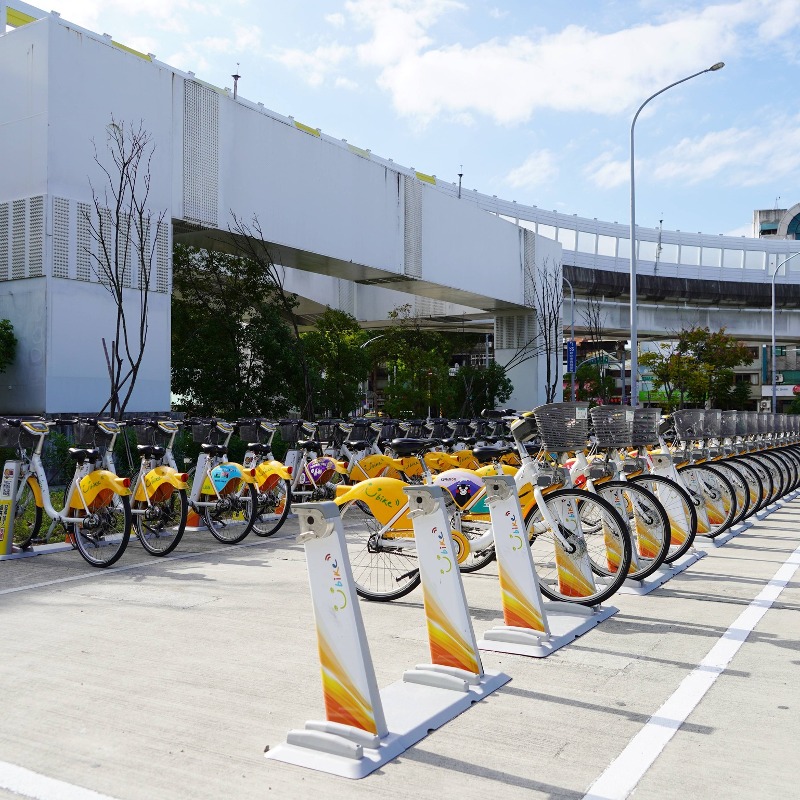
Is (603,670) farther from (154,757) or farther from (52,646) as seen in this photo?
(52,646)

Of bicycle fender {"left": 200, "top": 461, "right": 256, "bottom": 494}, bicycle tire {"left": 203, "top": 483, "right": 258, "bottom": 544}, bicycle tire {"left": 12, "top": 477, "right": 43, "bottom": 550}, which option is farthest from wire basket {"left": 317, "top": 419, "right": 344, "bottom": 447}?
bicycle tire {"left": 12, "top": 477, "right": 43, "bottom": 550}

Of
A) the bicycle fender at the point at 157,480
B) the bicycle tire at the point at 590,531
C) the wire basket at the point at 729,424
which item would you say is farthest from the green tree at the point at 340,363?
the bicycle tire at the point at 590,531

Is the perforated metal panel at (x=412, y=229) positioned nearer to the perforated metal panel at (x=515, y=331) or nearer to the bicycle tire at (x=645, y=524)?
the perforated metal panel at (x=515, y=331)

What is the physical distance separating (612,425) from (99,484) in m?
4.10

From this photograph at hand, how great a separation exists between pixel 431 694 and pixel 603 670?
100 cm

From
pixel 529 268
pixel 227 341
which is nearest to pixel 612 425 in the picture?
pixel 227 341

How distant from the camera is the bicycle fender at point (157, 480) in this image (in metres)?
7.52

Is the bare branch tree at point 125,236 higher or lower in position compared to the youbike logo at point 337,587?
higher

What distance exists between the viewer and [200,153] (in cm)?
1631

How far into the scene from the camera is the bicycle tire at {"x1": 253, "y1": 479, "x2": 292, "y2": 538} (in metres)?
8.93

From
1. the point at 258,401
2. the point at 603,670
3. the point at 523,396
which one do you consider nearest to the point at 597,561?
the point at 603,670

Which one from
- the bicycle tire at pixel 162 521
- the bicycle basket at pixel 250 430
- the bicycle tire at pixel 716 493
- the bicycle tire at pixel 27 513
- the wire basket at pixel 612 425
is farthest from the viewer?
the bicycle basket at pixel 250 430

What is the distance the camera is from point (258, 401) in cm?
2019

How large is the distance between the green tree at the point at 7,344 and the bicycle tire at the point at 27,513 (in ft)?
21.0
